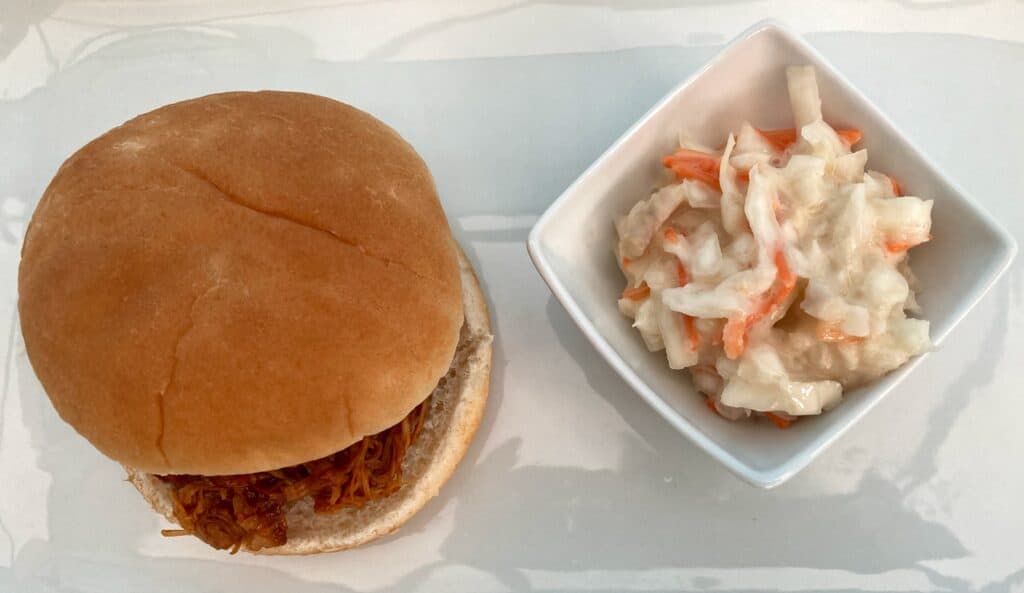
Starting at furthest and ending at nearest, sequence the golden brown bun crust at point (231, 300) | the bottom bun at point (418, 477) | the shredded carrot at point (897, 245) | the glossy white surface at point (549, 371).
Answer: the glossy white surface at point (549, 371) → the bottom bun at point (418, 477) → the shredded carrot at point (897, 245) → the golden brown bun crust at point (231, 300)

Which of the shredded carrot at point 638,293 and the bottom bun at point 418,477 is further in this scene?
the bottom bun at point 418,477

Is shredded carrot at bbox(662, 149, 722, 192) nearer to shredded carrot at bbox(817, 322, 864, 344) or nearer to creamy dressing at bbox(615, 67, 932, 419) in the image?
creamy dressing at bbox(615, 67, 932, 419)

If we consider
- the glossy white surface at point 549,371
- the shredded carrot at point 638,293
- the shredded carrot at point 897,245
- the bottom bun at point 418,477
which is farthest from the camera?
the glossy white surface at point 549,371

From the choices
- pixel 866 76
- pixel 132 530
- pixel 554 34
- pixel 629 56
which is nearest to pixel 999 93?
pixel 866 76

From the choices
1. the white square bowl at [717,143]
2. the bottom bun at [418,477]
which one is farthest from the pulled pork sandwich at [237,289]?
the white square bowl at [717,143]

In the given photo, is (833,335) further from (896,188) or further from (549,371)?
(549,371)

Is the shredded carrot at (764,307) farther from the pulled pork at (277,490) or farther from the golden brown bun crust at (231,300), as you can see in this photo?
the pulled pork at (277,490)

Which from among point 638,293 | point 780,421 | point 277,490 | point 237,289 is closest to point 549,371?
point 638,293
